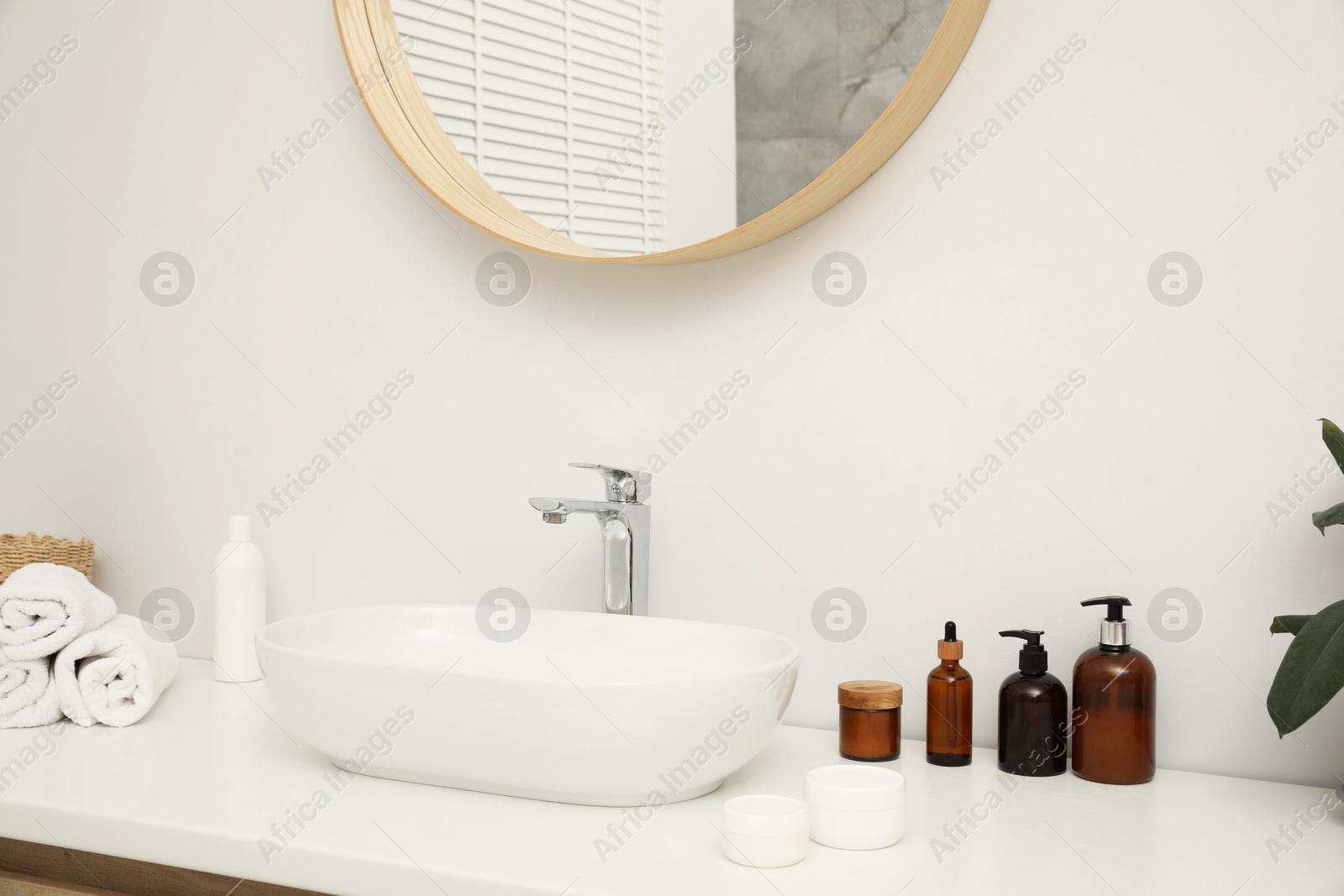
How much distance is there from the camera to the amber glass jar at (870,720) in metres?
1.04

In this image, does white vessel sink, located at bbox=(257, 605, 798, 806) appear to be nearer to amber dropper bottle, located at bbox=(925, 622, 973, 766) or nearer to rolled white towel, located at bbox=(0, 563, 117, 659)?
amber dropper bottle, located at bbox=(925, 622, 973, 766)

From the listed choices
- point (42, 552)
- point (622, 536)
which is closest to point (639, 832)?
point (622, 536)

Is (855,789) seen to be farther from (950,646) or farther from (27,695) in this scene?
(27,695)

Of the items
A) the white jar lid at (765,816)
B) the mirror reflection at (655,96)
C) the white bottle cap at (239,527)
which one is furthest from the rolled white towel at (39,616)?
the white jar lid at (765,816)

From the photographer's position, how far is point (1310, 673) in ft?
2.74

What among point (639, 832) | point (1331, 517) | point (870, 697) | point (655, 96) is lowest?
point (639, 832)

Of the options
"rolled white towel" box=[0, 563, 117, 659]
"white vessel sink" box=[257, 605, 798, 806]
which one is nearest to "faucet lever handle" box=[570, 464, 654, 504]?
"white vessel sink" box=[257, 605, 798, 806]

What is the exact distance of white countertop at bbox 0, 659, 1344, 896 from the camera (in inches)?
30.8

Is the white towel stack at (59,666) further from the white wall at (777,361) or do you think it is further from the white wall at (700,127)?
the white wall at (700,127)

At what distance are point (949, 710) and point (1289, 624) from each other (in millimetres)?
312

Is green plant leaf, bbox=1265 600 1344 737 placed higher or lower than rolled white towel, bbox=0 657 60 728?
higher

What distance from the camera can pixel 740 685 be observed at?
89 centimetres

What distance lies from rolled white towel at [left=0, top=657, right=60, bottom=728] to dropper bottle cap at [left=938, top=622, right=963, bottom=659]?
38.3 inches

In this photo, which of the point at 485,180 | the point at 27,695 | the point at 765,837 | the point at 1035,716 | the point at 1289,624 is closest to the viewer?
the point at 765,837
